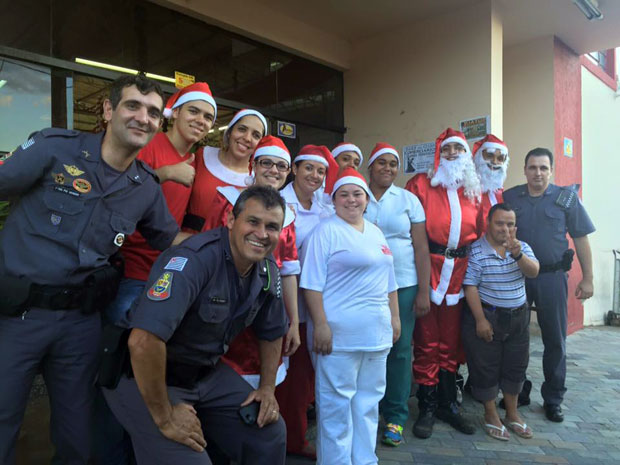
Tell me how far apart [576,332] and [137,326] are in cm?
772

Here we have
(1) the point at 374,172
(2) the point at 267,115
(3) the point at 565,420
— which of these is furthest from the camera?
(2) the point at 267,115

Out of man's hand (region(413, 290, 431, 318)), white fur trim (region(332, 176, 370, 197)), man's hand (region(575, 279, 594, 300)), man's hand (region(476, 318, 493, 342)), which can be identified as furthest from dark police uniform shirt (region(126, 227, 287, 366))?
man's hand (region(575, 279, 594, 300))

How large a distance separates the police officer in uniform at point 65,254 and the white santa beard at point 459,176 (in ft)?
7.92

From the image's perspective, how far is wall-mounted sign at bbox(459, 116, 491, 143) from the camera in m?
5.41

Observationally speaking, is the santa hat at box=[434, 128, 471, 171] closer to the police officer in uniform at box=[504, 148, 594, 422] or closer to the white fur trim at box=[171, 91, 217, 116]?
the police officer in uniform at box=[504, 148, 594, 422]

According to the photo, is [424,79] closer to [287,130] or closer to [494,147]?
[287,130]

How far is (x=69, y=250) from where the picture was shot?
6.25 ft

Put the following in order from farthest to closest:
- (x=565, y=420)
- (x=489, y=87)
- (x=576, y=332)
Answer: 1. (x=576, y=332)
2. (x=489, y=87)
3. (x=565, y=420)

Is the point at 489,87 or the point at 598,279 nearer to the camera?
the point at 489,87

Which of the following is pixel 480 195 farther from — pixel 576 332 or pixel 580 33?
pixel 576 332

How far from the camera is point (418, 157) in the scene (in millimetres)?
6074

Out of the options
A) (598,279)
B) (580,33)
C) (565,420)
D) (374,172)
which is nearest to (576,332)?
(598,279)

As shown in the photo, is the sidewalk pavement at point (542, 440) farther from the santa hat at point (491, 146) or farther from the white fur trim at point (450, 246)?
the santa hat at point (491, 146)

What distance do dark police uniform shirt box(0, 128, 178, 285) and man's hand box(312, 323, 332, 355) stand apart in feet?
4.05
